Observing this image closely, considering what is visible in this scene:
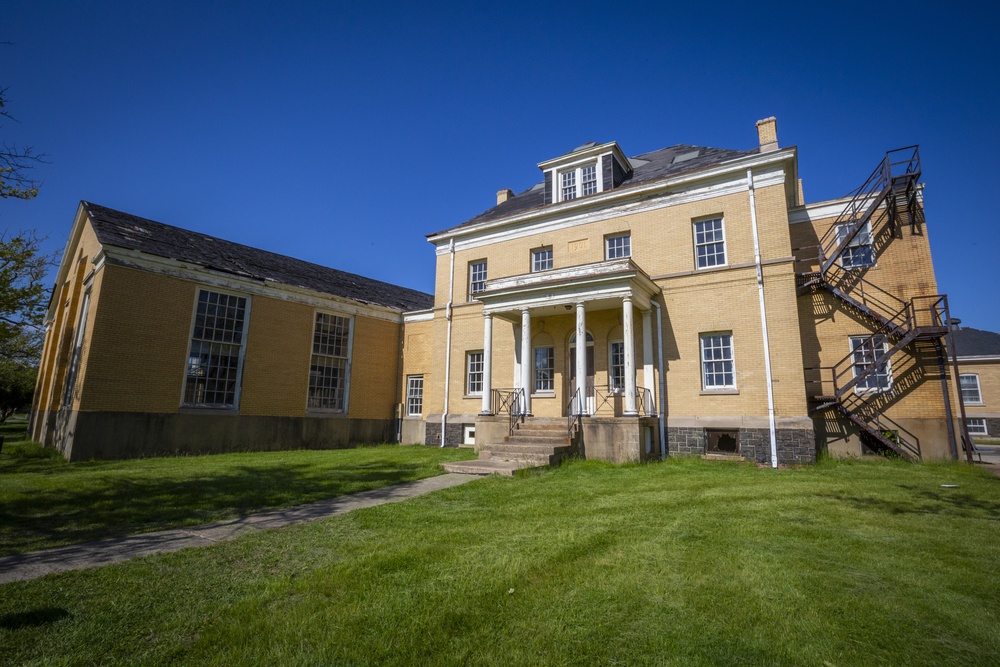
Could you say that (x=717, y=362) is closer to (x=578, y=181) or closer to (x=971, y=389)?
(x=578, y=181)

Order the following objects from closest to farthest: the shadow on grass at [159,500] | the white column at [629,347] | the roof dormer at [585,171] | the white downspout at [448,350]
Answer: the shadow on grass at [159,500] → the white column at [629,347] → the roof dormer at [585,171] → the white downspout at [448,350]

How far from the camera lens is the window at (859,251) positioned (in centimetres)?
1509

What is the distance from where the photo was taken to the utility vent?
1361 cm

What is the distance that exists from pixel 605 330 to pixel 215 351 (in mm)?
14089

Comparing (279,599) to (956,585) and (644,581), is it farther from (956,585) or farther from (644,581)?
(956,585)

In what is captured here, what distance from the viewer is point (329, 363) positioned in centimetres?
2039

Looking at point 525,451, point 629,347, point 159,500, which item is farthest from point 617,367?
point 159,500

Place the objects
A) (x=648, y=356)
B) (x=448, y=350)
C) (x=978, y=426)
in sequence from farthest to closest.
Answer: (x=978, y=426) < (x=448, y=350) < (x=648, y=356)

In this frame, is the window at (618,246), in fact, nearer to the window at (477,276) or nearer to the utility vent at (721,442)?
the window at (477,276)

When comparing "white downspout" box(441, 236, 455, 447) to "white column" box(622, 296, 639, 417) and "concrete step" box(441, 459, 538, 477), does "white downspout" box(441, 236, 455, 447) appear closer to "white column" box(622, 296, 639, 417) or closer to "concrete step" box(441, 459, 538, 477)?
"concrete step" box(441, 459, 538, 477)

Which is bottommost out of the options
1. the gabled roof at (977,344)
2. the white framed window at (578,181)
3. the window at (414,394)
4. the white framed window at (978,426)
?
the white framed window at (978,426)

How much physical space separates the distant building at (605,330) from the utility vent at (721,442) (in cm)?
5

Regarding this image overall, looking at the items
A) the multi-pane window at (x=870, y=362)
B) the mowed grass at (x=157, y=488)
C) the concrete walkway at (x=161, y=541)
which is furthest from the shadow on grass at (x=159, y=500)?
the multi-pane window at (x=870, y=362)

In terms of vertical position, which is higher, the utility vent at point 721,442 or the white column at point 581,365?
the white column at point 581,365
